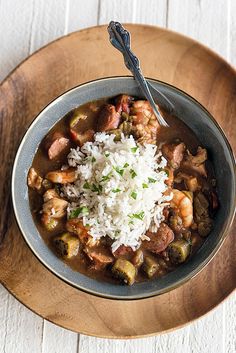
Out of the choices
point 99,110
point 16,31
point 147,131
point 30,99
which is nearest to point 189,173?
point 147,131

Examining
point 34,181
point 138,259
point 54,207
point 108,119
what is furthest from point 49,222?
point 108,119

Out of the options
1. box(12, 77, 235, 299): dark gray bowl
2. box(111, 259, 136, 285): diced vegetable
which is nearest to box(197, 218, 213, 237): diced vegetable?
box(12, 77, 235, 299): dark gray bowl

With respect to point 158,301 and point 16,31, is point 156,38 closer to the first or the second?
point 16,31

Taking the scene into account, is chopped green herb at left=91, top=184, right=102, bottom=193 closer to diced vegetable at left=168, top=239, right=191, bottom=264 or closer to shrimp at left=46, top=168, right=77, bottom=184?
shrimp at left=46, top=168, right=77, bottom=184

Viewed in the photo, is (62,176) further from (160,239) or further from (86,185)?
(160,239)

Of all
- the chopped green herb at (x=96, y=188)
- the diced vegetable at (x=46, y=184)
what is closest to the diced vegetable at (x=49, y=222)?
the diced vegetable at (x=46, y=184)

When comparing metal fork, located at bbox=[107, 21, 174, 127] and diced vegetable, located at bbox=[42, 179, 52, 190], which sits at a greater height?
metal fork, located at bbox=[107, 21, 174, 127]
